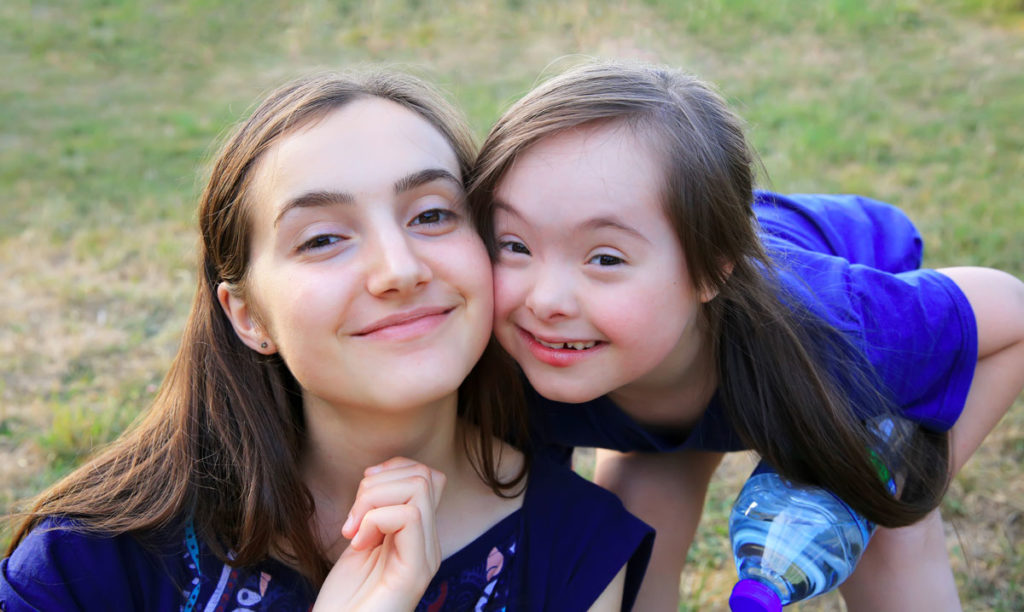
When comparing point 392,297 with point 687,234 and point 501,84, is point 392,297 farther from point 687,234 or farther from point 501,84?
point 501,84

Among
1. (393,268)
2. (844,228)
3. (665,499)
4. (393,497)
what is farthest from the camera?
(844,228)

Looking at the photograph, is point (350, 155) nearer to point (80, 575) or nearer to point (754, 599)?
point (80, 575)

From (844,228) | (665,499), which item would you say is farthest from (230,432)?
(844,228)

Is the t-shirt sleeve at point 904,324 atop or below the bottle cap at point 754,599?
atop

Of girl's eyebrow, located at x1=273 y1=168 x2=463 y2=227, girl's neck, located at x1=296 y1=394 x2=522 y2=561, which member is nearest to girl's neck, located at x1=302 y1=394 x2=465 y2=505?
girl's neck, located at x1=296 y1=394 x2=522 y2=561

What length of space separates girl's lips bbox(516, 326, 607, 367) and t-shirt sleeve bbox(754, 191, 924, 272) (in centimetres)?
85

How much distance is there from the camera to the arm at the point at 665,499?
2.71 meters

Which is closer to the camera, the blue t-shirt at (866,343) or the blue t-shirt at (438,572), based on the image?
the blue t-shirt at (438,572)

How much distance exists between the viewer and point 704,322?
2256mm

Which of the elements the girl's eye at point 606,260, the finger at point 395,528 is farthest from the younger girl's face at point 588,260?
the finger at point 395,528

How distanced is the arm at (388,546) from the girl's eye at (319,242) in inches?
18.6

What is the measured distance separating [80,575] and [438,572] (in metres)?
0.73

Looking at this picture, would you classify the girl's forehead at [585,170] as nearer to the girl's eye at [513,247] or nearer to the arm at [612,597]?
the girl's eye at [513,247]

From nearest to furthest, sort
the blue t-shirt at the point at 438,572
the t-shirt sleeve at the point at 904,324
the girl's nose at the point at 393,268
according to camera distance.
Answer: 1. the girl's nose at the point at 393,268
2. the blue t-shirt at the point at 438,572
3. the t-shirt sleeve at the point at 904,324
